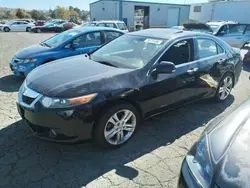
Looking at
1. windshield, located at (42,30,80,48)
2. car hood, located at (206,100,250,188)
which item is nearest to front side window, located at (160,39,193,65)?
car hood, located at (206,100,250,188)

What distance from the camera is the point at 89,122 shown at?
2.55 m

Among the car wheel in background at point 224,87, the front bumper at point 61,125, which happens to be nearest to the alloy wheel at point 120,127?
the front bumper at point 61,125

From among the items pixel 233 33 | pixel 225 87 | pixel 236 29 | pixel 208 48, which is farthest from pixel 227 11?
pixel 208 48

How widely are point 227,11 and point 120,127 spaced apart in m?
27.6

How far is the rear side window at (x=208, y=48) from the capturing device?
149 inches

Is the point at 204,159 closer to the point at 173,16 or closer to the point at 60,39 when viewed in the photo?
the point at 60,39

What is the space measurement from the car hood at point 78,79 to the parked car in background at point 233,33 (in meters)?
8.17

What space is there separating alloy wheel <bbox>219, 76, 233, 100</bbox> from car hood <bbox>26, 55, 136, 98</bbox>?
7.94 feet

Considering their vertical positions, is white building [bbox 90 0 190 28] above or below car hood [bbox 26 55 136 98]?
above

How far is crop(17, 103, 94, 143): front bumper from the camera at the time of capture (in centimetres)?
244

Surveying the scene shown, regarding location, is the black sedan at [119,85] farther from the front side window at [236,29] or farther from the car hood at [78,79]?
the front side window at [236,29]

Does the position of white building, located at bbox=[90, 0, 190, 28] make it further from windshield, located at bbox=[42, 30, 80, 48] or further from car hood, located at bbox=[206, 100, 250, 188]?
car hood, located at bbox=[206, 100, 250, 188]

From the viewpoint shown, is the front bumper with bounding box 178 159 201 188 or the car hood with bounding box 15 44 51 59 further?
the car hood with bounding box 15 44 51 59

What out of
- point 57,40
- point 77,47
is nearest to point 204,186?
point 77,47
